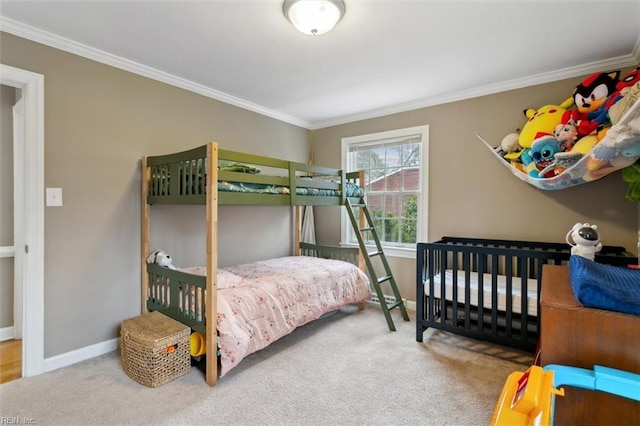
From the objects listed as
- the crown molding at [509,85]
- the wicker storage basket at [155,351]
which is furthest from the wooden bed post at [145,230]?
the crown molding at [509,85]

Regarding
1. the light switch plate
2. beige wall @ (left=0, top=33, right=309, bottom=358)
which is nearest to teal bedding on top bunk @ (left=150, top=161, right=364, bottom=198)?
beige wall @ (left=0, top=33, right=309, bottom=358)

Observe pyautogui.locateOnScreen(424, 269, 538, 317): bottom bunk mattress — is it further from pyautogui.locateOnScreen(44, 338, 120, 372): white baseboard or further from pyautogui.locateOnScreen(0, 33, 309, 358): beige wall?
pyautogui.locateOnScreen(44, 338, 120, 372): white baseboard

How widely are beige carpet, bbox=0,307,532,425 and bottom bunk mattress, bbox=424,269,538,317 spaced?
401 mm

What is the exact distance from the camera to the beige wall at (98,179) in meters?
2.20

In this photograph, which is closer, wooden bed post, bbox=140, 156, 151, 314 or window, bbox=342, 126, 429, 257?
wooden bed post, bbox=140, 156, 151, 314

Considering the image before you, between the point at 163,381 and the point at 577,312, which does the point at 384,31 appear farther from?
the point at 163,381

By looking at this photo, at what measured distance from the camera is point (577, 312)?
101 centimetres

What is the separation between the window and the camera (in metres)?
3.51

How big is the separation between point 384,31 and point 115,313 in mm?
3004

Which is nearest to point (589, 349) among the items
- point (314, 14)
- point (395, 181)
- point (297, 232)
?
point (314, 14)

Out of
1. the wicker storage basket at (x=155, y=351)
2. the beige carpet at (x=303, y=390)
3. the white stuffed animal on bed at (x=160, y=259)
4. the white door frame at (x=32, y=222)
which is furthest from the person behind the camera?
the white stuffed animal on bed at (x=160, y=259)

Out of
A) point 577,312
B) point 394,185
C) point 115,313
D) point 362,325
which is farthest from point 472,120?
point 115,313

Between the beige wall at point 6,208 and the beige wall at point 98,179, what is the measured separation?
3.08 ft

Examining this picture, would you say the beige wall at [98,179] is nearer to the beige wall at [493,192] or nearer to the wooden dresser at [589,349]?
the beige wall at [493,192]
